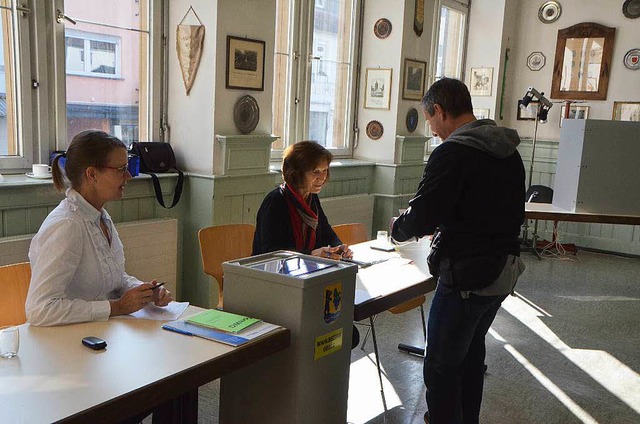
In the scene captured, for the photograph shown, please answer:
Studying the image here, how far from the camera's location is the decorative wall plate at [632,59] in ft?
23.3

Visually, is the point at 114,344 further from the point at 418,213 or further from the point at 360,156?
the point at 360,156

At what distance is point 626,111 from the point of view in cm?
721

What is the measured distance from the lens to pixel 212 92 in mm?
4035

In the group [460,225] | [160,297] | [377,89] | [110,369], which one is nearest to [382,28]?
[377,89]

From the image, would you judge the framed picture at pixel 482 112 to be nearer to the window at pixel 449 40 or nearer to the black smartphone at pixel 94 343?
the window at pixel 449 40

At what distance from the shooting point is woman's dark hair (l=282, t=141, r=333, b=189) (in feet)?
10.1

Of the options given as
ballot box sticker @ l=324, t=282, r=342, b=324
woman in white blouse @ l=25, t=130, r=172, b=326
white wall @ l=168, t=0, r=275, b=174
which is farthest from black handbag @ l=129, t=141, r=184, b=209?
ballot box sticker @ l=324, t=282, r=342, b=324

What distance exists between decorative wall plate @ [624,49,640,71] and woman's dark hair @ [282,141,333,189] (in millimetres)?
5533

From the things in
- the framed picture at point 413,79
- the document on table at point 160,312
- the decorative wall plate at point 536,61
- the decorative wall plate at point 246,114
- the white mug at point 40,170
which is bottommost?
the document on table at point 160,312

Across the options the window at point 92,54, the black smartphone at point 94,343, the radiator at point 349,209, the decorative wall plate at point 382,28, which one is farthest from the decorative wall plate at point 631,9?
the black smartphone at point 94,343

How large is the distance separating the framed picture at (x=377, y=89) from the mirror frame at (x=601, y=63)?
Answer: 2836mm

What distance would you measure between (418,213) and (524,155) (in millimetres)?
6128

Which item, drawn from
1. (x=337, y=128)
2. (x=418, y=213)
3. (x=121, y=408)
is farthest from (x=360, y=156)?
(x=121, y=408)

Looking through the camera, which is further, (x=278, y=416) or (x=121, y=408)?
(x=278, y=416)
